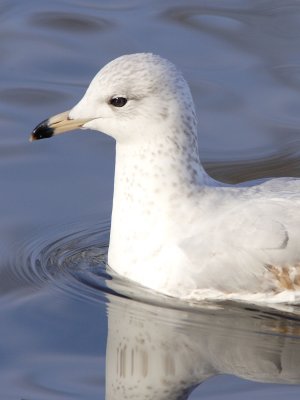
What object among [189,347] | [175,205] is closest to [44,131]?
[175,205]

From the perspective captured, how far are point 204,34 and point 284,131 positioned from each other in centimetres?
185

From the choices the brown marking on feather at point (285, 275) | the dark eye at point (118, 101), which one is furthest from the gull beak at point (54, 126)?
the brown marking on feather at point (285, 275)

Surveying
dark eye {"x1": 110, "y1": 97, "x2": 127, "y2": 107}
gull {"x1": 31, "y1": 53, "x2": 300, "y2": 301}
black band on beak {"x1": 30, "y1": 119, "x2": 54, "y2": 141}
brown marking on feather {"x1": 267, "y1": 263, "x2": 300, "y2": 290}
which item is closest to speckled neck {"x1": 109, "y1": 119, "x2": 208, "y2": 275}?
gull {"x1": 31, "y1": 53, "x2": 300, "y2": 301}

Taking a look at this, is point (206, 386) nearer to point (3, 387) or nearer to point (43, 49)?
point (3, 387)

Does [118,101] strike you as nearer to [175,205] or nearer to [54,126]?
[54,126]

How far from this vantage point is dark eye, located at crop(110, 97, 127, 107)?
26.7ft

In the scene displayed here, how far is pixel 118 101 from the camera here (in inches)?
321

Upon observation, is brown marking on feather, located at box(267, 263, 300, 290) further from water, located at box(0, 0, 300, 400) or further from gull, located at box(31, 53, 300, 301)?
water, located at box(0, 0, 300, 400)

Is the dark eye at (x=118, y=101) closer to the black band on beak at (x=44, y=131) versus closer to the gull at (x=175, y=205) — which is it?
the gull at (x=175, y=205)

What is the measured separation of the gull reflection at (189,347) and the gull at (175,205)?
162 mm

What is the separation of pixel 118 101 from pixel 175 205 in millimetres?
644

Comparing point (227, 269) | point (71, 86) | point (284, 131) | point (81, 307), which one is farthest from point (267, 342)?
point (71, 86)

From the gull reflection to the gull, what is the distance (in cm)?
16

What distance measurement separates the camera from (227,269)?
8.05 metres
